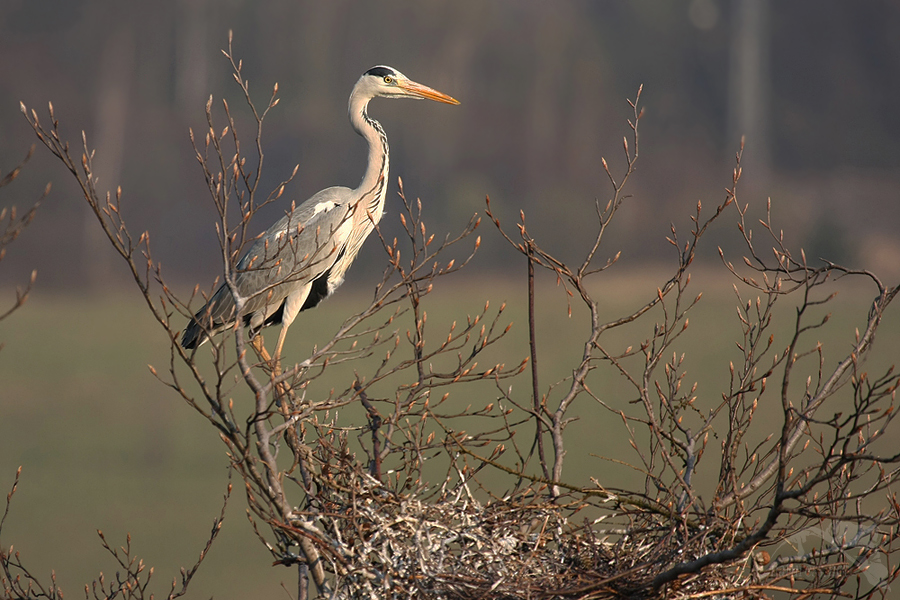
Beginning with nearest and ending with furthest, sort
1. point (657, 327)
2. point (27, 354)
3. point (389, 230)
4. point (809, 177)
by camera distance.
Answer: point (657, 327) → point (27, 354) → point (389, 230) → point (809, 177)

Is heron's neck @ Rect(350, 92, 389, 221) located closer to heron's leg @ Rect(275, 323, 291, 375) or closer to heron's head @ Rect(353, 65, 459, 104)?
heron's head @ Rect(353, 65, 459, 104)

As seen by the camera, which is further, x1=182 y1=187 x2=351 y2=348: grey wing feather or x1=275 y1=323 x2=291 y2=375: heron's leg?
x1=182 y1=187 x2=351 y2=348: grey wing feather

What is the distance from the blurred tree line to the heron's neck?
20.7 meters

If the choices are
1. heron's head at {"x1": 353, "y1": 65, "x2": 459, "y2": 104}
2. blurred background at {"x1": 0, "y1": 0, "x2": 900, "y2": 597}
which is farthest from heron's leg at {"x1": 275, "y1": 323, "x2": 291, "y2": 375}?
blurred background at {"x1": 0, "y1": 0, "x2": 900, "y2": 597}

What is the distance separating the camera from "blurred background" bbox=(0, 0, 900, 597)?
2577 centimetres

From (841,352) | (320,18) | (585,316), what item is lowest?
(841,352)

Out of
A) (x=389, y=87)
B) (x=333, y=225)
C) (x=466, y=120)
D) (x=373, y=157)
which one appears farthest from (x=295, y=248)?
(x=466, y=120)

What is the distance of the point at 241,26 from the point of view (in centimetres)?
3152

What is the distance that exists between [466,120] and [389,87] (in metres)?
26.4

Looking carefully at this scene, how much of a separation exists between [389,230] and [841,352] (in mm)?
11503

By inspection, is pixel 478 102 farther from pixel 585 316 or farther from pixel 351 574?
pixel 351 574

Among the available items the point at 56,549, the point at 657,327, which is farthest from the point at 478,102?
the point at 657,327

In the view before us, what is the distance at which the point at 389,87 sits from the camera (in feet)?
17.4

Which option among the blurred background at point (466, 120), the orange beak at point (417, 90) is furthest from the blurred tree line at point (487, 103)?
the orange beak at point (417, 90)
